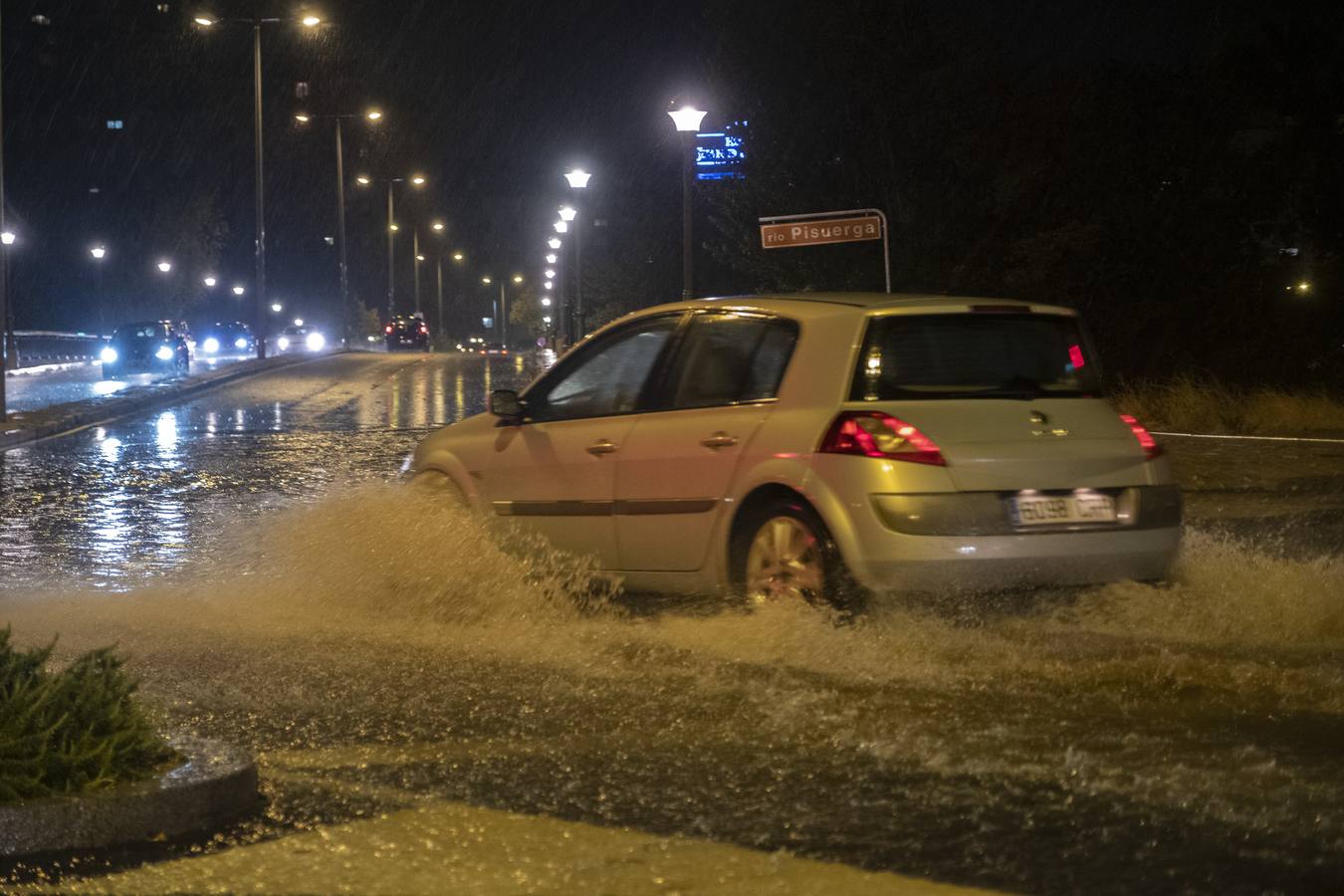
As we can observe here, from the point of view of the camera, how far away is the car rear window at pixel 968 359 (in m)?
8.08

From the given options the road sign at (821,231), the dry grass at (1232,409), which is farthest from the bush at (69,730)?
the dry grass at (1232,409)

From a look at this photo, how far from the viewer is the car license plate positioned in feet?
25.7

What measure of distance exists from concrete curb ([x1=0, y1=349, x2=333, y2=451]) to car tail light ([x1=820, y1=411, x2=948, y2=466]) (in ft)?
57.4

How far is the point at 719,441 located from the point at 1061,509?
1.59 metres

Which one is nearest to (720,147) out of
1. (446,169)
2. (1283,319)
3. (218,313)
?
(1283,319)

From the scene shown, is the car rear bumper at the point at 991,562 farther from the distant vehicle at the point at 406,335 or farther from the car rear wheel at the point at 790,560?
the distant vehicle at the point at 406,335

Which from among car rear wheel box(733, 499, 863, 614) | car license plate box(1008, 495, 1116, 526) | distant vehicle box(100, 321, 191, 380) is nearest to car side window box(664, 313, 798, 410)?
car rear wheel box(733, 499, 863, 614)

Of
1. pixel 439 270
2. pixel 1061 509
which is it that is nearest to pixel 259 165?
pixel 1061 509

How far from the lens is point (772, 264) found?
1623 inches

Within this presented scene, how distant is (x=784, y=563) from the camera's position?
8109 millimetres

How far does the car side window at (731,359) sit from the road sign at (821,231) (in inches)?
611

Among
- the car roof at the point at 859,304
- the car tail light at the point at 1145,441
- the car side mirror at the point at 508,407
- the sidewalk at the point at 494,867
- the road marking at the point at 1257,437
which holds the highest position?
the car roof at the point at 859,304

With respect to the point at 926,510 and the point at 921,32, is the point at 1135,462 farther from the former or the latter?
the point at 921,32

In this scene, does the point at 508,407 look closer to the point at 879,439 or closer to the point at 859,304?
the point at 859,304
